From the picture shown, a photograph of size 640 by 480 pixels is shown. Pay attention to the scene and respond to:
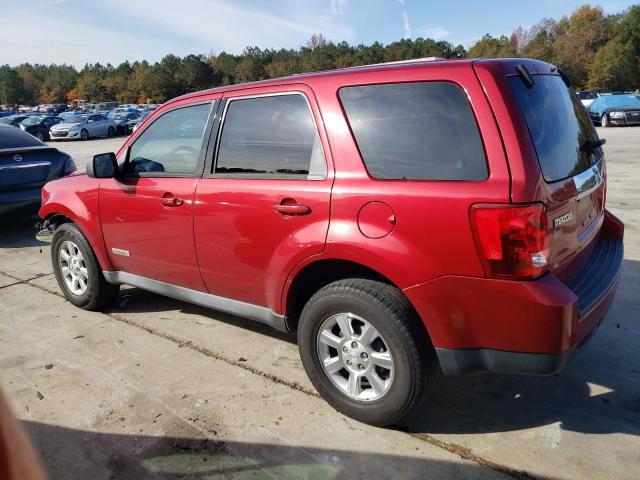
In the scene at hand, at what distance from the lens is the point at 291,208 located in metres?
2.96

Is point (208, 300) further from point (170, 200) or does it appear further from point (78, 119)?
point (78, 119)

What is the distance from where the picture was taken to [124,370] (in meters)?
3.59

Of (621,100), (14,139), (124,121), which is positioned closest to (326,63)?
(124,121)

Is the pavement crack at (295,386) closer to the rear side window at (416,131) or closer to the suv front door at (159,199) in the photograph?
the suv front door at (159,199)

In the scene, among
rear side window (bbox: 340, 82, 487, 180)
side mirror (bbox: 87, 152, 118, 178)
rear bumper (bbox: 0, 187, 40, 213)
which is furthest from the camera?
rear bumper (bbox: 0, 187, 40, 213)

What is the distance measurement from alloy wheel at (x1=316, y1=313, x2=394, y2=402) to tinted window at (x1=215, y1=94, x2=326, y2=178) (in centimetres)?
85

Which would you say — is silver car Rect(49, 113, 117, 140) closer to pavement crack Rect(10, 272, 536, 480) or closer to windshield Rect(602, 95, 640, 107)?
windshield Rect(602, 95, 640, 107)

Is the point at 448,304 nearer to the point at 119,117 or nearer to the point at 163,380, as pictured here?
the point at 163,380

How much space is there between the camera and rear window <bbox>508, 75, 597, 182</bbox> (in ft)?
8.13

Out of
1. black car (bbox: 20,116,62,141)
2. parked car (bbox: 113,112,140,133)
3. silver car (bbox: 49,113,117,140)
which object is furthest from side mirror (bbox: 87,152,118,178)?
parked car (bbox: 113,112,140,133)

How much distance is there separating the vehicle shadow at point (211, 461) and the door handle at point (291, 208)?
1.25m

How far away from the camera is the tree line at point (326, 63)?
197ft

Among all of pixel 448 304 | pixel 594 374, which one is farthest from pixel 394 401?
pixel 594 374

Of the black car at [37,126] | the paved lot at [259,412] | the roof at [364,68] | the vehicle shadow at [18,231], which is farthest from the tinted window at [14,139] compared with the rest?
the black car at [37,126]
